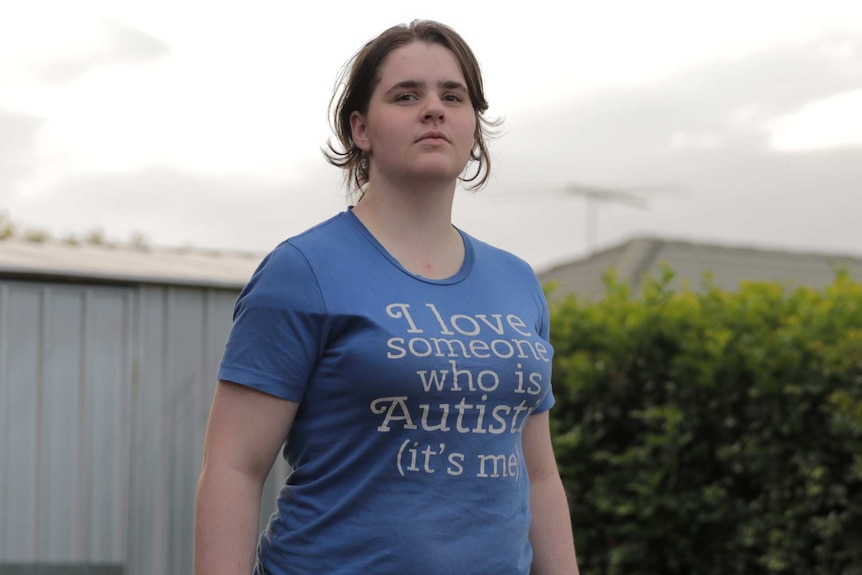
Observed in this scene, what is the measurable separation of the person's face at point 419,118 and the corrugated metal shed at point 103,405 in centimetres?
402

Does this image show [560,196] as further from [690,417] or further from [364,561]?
[364,561]

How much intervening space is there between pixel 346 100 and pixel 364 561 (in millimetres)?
837

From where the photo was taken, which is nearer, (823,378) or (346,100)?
(346,100)

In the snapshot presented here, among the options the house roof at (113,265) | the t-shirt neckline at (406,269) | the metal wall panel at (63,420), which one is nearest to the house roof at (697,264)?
the house roof at (113,265)

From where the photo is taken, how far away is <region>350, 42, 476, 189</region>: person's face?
2.07m

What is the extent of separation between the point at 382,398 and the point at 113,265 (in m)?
4.52

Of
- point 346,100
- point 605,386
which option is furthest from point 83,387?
point 346,100

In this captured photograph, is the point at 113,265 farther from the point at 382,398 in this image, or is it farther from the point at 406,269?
the point at 382,398

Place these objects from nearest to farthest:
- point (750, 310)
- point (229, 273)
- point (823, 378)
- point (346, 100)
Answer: point (346, 100) < point (823, 378) < point (750, 310) < point (229, 273)

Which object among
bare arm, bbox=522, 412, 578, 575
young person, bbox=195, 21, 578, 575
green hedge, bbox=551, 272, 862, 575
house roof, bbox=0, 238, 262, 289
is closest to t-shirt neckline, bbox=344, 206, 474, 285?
young person, bbox=195, 21, 578, 575

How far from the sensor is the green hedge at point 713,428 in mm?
5250

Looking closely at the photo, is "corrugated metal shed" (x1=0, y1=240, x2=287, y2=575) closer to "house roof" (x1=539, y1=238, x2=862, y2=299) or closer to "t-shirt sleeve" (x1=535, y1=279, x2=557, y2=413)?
"t-shirt sleeve" (x1=535, y1=279, x2=557, y2=413)

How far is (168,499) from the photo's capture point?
20.0 ft

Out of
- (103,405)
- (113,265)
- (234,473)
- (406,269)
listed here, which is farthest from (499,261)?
(113,265)
